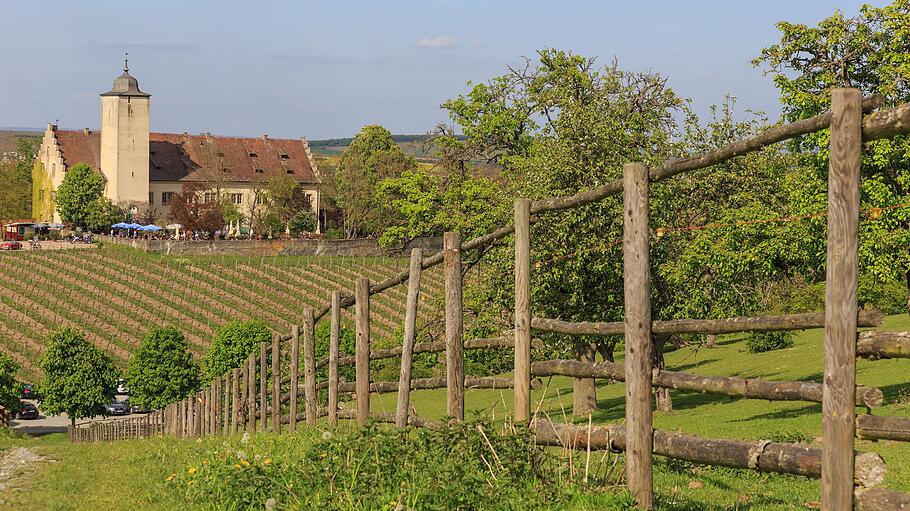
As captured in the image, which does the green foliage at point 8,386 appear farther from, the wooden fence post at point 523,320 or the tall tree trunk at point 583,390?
the wooden fence post at point 523,320

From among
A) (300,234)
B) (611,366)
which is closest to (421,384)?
(611,366)

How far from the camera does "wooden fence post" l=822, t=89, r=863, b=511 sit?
626 cm

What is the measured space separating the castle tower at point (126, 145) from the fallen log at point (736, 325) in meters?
118

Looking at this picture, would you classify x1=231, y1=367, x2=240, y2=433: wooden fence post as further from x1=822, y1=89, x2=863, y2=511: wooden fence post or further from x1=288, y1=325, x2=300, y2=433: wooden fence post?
x1=822, y1=89, x2=863, y2=511: wooden fence post

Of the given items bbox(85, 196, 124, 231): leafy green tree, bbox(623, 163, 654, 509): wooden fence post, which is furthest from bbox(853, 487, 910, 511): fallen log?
bbox(85, 196, 124, 231): leafy green tree

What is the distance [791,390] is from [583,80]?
123 feet

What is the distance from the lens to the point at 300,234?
375 ft

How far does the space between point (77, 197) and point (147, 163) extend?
1156 cm

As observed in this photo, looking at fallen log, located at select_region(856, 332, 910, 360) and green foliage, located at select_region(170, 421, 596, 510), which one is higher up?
fallen log, located at select_region(856, 332, 910, 360)

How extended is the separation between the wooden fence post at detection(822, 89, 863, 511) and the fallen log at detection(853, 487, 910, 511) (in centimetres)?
6

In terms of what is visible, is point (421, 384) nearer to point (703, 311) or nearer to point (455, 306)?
point (455, 306)

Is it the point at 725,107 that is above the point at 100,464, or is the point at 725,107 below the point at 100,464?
above

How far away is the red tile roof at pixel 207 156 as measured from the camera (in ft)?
417

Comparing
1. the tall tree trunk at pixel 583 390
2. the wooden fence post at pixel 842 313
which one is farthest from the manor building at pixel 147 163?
the wooden fence post at pixel 842 313
